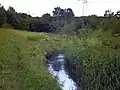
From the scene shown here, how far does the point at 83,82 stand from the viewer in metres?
13.7

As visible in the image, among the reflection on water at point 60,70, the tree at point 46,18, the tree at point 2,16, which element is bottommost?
the reflection on water at point 60,70

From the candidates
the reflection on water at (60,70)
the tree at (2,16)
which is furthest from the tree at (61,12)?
the reflection on water at (60,70)

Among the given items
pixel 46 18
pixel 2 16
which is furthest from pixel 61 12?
pixel 2 16

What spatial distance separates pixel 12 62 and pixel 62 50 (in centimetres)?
930

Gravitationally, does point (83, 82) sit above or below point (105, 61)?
below

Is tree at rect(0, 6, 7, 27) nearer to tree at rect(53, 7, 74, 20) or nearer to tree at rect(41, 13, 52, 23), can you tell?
tree at rect(41, 13, 52, 23)

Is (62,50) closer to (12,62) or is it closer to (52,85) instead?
(12,62)

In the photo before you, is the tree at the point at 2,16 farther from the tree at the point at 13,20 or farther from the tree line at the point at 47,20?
the tree at the point at 13,20

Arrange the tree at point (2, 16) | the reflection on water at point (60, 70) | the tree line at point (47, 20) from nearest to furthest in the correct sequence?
the reflection on water at point (60, 70)
the tree line at point (47, 20)
the tree at point (2, 16)

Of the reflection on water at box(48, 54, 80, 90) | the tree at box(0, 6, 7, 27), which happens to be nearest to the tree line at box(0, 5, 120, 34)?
the tree at box(0, 6, 7, 27)

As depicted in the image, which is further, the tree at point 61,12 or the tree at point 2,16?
the tree at point 61,12

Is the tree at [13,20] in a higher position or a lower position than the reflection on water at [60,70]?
higher

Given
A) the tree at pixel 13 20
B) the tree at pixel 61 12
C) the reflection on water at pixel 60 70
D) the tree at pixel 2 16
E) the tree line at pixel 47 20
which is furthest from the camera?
the tree at pixel 61 12

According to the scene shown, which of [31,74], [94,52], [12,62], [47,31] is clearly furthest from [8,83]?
[47,31]
